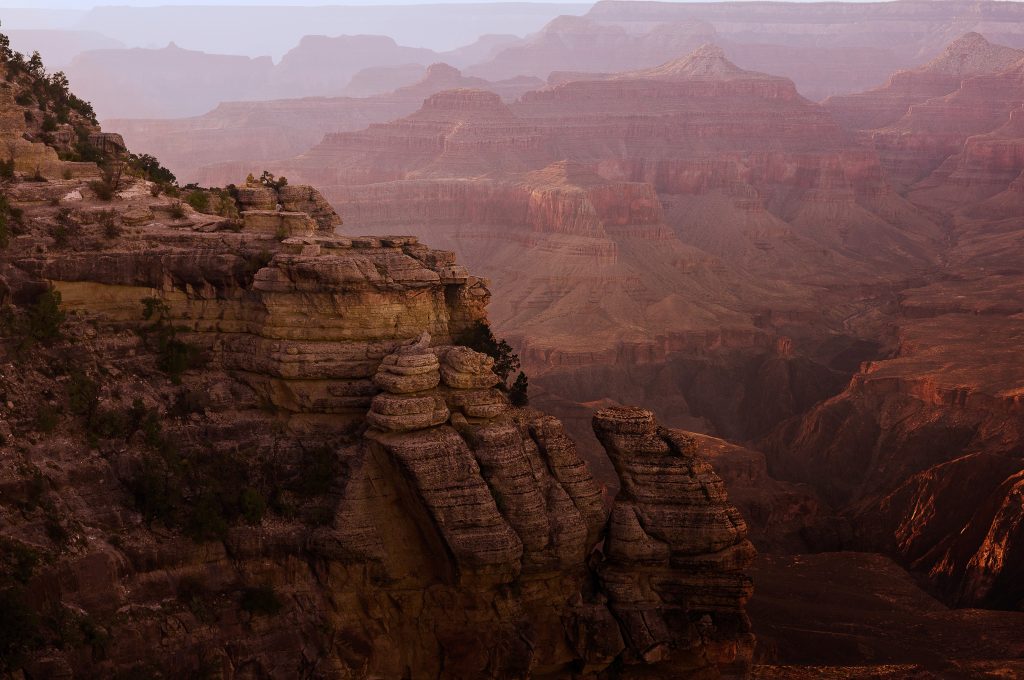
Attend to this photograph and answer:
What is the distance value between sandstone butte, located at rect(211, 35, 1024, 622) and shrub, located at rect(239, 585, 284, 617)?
39.4 meters

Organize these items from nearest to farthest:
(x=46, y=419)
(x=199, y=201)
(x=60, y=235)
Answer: (x=46, y=419) → (x=60, y=235) → (x=199, y=201)

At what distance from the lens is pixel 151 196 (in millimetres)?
36312

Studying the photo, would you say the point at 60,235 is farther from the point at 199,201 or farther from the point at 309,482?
the point at 309,482

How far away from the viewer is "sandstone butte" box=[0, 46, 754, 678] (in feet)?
94.9

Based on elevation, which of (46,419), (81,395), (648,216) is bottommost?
(648,216)

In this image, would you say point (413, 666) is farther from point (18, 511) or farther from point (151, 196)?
point (151, 196)

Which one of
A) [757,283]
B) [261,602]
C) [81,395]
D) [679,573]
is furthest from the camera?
[757,283]

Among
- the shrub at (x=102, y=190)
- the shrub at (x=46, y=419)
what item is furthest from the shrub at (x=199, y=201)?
the shrub at (x=46, y=419)

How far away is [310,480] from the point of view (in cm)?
3131

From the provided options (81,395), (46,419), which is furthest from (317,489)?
(46,419)

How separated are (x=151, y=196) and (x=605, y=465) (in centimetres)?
4118

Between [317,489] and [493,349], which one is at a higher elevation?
[493,349]

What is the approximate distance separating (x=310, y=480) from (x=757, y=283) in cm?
11753

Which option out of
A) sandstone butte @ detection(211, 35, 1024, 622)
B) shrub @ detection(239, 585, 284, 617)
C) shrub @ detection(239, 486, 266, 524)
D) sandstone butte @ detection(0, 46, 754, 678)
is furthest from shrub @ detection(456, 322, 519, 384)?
sandstone butte @ detection(211, 35, 1024, 622)
